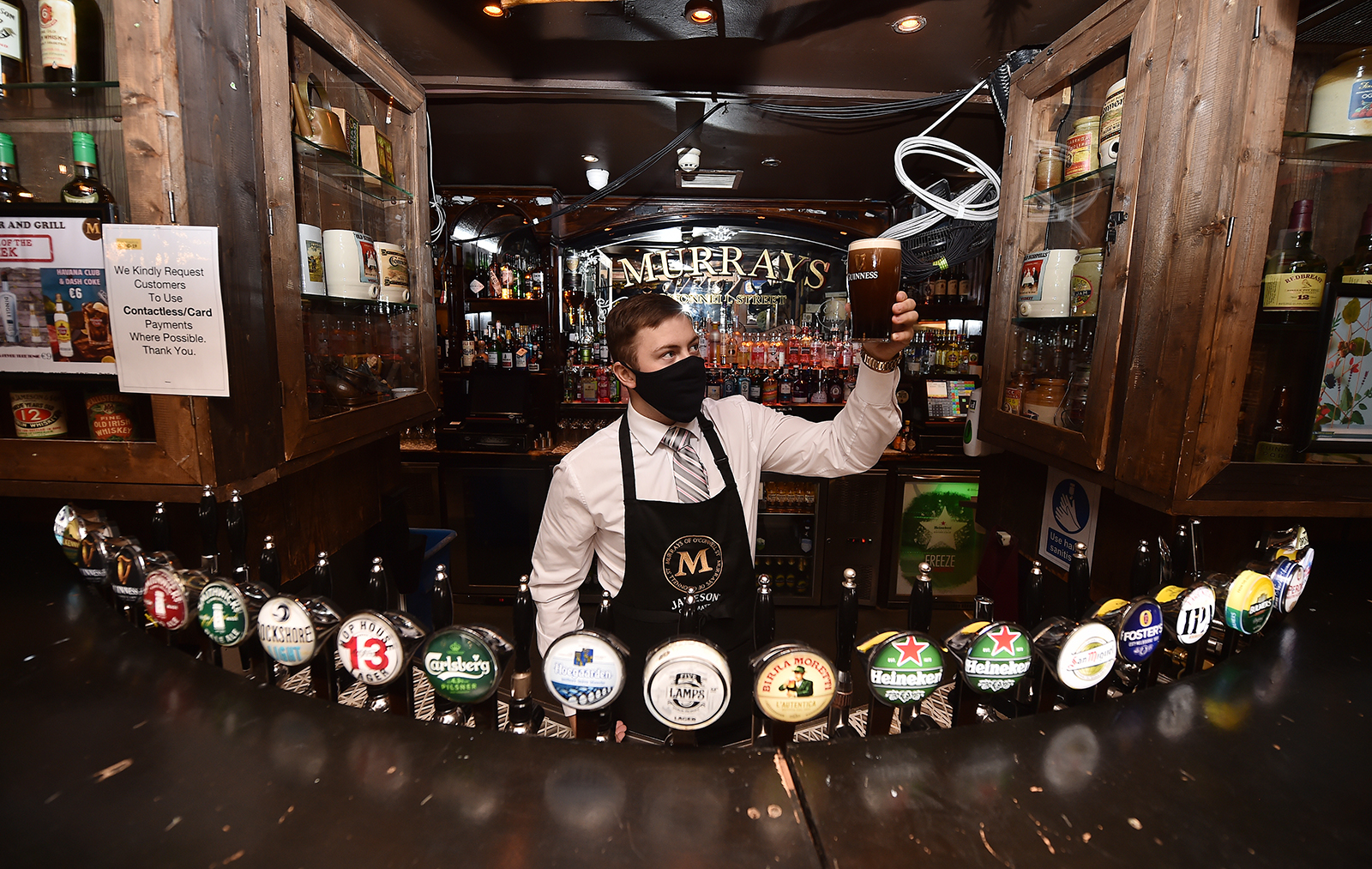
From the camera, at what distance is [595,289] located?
4941 mm

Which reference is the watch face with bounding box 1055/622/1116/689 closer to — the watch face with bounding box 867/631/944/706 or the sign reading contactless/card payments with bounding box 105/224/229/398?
the watch face with bounding box 867/631/944/706

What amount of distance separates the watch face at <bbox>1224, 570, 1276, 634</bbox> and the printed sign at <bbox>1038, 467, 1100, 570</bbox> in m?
0.65

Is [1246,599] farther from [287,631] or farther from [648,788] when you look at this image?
[287,631]

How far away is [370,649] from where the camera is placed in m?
0.93

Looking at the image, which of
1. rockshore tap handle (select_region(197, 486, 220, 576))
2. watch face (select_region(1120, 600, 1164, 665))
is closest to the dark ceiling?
rockshore tap handle (select_region(197, 486, 220, 576))

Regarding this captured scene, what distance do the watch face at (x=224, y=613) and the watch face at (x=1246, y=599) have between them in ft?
5.57

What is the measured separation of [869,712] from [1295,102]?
1.63 m

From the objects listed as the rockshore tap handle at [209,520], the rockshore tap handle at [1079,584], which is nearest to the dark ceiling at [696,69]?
the rockshore tap handle at [209,520]

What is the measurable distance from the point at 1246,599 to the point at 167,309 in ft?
6.87

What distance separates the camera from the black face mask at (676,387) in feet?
5.55

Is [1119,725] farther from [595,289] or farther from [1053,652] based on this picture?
[595,289]

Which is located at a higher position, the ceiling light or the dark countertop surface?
the ceiling light

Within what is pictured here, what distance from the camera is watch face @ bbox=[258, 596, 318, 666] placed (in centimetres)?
95

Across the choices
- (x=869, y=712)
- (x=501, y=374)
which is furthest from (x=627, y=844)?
(x=501, y=374)
